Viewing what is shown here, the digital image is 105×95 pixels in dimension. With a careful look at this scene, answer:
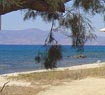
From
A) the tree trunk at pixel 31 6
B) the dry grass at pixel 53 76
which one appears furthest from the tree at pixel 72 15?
the dry grass at pixel 53 76

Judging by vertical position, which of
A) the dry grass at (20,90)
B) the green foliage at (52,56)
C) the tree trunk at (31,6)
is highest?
the tree trunk at (31,6)

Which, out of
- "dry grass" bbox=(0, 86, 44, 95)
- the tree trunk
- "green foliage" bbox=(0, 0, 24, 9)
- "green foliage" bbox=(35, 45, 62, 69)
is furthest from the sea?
"green foliage" bbox=(0, 0, 24, 9)

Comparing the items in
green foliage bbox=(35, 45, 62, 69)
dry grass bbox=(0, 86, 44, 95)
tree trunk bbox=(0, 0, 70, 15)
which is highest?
tree trunk bbox=(0, 0, 70, 15)

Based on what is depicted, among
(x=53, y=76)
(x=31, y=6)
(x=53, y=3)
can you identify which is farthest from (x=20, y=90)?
(x=53, y=3)

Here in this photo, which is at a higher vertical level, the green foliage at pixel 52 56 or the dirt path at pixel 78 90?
the green foliage at pixel 52 56

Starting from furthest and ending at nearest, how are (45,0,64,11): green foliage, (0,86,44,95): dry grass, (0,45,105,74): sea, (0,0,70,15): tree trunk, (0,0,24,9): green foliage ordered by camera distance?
(0,86,44,95): dry grass
(0,45,105,74): sea
(45,0,64,11): green foliage
(0,0,70,15): tree trunk
(0,0,24,9): green foliage

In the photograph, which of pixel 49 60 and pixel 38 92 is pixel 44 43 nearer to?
pixel 49 60

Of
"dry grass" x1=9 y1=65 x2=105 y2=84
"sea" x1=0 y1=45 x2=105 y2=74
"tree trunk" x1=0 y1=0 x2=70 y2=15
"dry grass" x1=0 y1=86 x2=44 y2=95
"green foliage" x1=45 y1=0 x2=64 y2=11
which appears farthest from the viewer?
"dry grass" x1=9 y1=65 x2=105 y2=84

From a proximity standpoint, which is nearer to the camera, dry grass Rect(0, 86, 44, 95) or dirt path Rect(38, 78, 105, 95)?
dirt path Rect(38, 78, 105, 95)

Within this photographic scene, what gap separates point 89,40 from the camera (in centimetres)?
539

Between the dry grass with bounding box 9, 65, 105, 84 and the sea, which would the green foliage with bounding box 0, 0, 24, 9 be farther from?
the dry grass with bounding box 9, 65, 105, 84

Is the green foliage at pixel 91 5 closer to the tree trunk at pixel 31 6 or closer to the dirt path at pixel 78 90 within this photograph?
the tree trunk at pixel 31 6

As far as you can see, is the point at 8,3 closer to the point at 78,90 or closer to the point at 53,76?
the point at 78,90

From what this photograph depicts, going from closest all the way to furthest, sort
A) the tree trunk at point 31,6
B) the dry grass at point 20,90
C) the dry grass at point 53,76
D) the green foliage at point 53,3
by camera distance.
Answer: the tree trunk at point 31,6 → the green foliage at point 53,3 → the dry grass at point 20,90 → the dry grass at point 53,76
